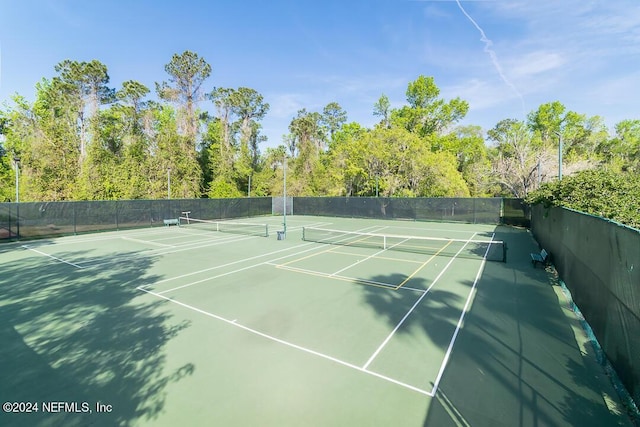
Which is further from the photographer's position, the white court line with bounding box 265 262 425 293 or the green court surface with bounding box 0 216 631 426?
the white court line with bounding box 265 262 425 293

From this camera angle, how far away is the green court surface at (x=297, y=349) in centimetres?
396

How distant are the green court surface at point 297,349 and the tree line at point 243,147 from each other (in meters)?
21.5

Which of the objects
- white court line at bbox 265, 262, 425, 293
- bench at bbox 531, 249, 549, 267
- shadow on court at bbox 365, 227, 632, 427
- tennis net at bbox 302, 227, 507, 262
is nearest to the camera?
shadow on court at bbox 365, 227, 632, 427

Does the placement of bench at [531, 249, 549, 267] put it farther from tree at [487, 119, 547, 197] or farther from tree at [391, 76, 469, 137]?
tree at [391, 76, 469, 137]

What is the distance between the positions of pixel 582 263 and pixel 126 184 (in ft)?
109

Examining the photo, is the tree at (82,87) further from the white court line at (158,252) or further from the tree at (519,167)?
the tree at (519,167)

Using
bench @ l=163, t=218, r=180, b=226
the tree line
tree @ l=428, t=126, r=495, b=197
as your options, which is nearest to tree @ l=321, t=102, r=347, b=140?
the tree line

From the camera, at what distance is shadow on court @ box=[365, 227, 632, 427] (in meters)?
3.87

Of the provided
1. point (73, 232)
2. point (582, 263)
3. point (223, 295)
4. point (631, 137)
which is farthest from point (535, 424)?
point (631, 137)

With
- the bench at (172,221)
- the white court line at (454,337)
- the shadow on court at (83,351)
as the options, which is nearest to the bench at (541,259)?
the white court line at (454,337)

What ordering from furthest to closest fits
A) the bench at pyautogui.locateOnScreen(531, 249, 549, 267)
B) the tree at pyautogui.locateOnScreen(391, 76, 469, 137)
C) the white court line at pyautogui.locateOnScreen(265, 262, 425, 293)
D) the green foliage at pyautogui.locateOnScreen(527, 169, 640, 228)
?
the tree at pyautogui.locateOnScreen(391, 76, 469, 137), the bench at pyautogui.locateOnScreen(531, 249, 549, 267), the white court line at pyautogui.locateOnScreen(265, 262, 425, 293), the green foliage at pyautogui.locateOnScreen(527, 169, 640, 228)

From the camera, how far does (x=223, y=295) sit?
8.30 m

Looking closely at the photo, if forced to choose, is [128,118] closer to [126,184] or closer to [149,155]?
[149,155]

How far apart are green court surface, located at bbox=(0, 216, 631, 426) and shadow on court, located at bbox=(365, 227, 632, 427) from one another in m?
0.03
